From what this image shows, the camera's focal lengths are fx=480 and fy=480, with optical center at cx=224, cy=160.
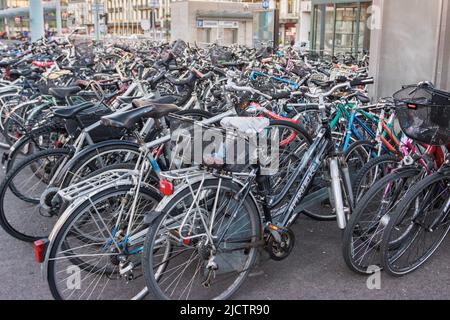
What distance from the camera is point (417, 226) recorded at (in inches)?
128

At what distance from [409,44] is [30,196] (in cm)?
430

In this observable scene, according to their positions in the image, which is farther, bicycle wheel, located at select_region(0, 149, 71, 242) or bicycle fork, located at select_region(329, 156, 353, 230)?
bicycle wheel, located at select_region(0, 149, 71, 242)

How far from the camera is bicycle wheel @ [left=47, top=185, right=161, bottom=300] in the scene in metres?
2.67

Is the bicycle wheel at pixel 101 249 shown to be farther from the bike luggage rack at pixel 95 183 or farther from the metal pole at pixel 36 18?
the metal pole at pixel 36 18

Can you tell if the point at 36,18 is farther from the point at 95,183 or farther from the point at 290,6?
the point at 290,6

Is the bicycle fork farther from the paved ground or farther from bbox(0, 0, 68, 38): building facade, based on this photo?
bbox(0, 0, 68, 38): building facade

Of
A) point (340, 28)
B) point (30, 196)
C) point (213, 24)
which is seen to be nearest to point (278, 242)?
point (30, 196)

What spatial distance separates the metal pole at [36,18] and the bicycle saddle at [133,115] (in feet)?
39.4

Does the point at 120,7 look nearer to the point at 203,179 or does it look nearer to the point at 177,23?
the point at 177,23

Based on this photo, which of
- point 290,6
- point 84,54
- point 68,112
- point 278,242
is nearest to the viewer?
point 278,242

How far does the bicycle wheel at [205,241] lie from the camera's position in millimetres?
2635

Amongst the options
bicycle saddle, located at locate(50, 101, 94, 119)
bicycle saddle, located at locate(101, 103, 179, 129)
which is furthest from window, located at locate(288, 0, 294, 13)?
bicycle saddle, located at locate(101, 103, 179, 129)

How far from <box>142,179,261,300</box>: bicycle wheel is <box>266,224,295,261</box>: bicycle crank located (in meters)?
0.10

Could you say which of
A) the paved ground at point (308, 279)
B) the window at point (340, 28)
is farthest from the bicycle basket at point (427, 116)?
the window at point (340, 28)
